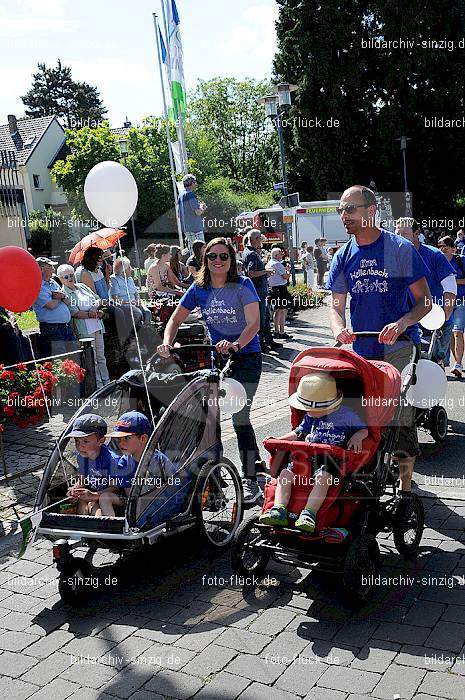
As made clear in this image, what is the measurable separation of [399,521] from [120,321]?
6919mm

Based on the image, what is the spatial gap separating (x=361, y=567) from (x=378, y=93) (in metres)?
39.5

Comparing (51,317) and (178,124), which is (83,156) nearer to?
(178,124)

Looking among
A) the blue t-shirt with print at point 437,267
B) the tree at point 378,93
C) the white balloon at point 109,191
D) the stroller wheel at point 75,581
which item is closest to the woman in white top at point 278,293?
the white balloon at point 109,191

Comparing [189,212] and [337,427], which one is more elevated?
[189,212]

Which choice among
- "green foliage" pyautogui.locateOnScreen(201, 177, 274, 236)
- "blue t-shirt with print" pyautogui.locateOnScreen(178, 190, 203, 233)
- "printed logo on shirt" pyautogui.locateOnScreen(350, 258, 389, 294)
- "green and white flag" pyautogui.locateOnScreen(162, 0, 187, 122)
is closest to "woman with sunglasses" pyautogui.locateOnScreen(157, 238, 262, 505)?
"printed logo on shirt" pyautogui.locateOnScreen(350, 258, 389, 294)

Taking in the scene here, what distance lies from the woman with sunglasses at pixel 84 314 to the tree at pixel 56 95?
2659 inches

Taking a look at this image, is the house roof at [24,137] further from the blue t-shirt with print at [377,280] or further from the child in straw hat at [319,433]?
the child in straw hat at [319,433]

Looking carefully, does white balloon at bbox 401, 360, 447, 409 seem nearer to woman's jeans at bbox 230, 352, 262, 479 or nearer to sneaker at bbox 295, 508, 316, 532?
sneaker at bbox 295, 508, 316, 532

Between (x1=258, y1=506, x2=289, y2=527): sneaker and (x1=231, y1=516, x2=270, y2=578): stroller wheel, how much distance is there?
144 mm

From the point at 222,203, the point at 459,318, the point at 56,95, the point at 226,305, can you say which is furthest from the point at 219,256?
the point at 56,95

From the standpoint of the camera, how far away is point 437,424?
23.3 ft

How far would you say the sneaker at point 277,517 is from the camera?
4246mm

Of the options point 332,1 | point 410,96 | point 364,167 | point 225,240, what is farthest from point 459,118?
point 225,240

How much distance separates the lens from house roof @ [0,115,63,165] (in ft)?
179
